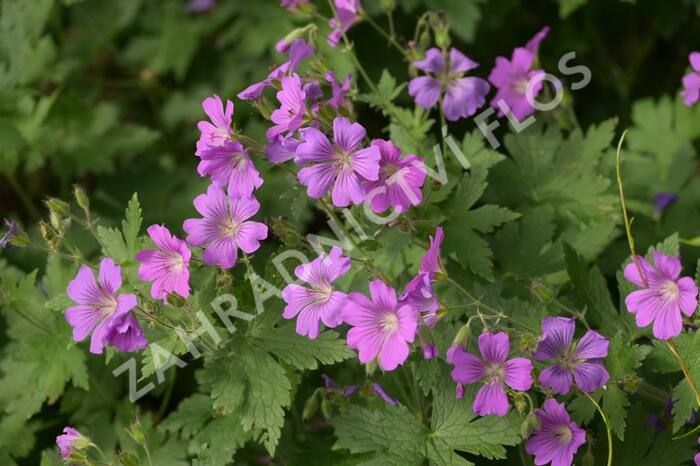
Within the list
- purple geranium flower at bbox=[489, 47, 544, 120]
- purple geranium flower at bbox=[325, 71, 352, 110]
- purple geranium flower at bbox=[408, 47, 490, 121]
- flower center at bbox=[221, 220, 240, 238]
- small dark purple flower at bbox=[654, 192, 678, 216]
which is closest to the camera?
flower center at bbox=[221, 220, 240, 238]

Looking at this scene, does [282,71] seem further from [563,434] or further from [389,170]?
[563,434]

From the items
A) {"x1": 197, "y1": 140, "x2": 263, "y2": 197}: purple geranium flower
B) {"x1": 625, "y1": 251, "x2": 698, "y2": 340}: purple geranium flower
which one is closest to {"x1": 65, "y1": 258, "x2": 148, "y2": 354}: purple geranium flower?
{"x1": 197, "y1": 140, "x2": 263, "y2": 197}: purple geranium flower

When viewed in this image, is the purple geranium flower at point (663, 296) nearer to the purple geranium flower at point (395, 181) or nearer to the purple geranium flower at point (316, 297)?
the purple geranium flower at point (395, 181)

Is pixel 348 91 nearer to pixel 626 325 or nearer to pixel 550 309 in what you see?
pixel 550 309

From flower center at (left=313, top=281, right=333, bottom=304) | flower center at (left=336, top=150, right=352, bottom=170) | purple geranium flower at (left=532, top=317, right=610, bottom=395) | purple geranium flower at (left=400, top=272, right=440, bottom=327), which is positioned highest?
flower center at (left=336, top=150, right=352, bottom=170)

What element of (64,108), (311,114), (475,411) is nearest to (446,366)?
(475,411)

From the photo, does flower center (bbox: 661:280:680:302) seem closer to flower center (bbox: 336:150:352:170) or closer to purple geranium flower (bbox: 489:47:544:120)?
flower center (bbox: 336:150:352:170)

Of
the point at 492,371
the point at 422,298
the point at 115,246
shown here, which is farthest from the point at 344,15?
the point at 492,371
